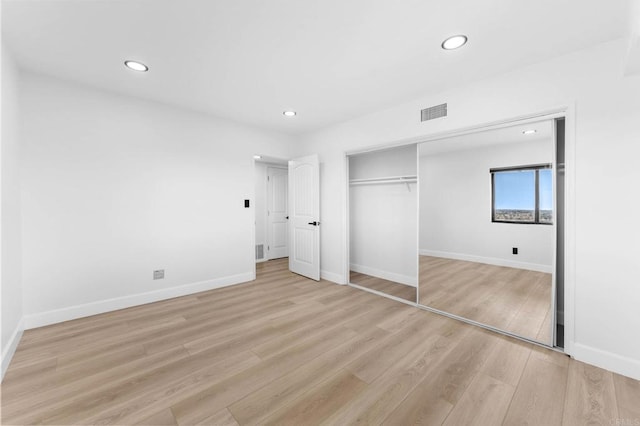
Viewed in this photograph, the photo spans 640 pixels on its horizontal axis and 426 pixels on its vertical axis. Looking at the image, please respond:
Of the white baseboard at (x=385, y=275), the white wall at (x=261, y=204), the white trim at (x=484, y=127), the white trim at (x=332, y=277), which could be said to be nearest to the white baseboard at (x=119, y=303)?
the white trim at (x=332, y=277)

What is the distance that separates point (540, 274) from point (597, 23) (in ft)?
7.36

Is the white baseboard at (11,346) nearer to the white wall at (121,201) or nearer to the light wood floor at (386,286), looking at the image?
the white wall at (121,201)

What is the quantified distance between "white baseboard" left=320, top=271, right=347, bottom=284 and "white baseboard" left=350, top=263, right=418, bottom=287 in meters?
0.69

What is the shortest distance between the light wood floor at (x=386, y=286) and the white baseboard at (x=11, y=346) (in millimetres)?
3859

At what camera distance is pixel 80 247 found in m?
3.02

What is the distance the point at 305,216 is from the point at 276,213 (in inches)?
74.3

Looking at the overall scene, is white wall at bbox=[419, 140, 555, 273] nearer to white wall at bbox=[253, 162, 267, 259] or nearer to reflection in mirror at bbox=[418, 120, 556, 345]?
reflection in mirror at bbox=[418, 120, 556, 345]

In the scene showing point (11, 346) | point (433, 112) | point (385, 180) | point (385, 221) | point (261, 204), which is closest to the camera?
point (11, 346)

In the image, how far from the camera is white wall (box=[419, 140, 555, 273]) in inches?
118

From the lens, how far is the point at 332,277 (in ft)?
14.9

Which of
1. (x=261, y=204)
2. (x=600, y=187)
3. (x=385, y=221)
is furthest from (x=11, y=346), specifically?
(x=600, y=187)

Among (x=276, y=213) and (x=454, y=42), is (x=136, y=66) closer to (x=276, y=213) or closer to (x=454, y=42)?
(x=454, y=42)

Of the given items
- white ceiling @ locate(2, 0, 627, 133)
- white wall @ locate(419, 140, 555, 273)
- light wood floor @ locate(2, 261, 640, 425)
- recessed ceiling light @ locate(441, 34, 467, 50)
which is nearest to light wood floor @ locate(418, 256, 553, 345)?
white wall @ locate(419, 140, 555, 273)

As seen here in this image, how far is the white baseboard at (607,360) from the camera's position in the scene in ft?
6.55
